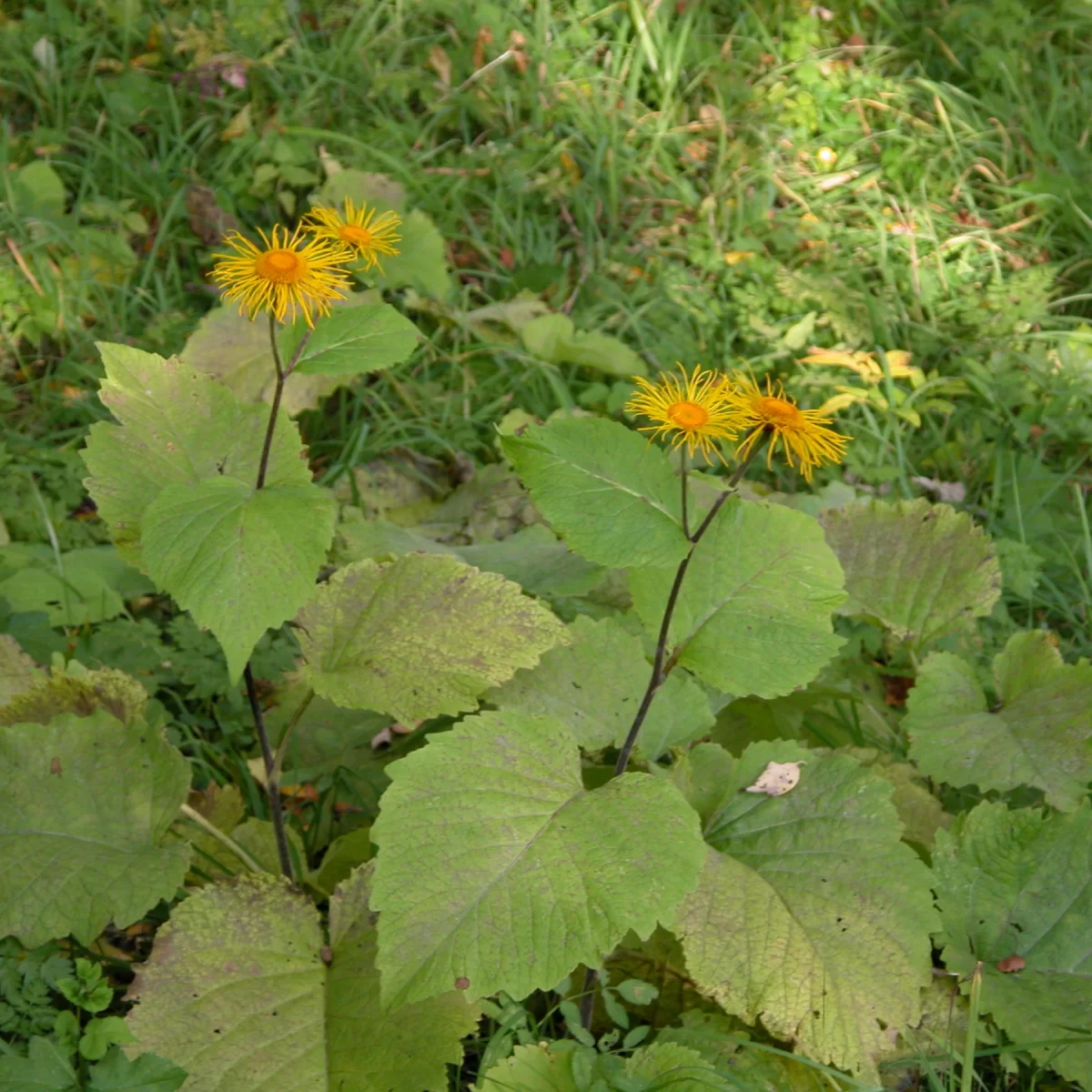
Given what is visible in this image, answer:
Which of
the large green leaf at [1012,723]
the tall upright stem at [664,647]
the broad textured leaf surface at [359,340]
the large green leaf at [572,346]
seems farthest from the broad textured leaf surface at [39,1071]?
the large green leaf at [572,346]

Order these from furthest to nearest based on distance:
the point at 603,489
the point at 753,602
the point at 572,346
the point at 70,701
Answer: the point at 572,346
the point at 70,701
the point at 753,602
the point at 603,489

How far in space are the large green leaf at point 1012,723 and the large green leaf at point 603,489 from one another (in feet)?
2.53

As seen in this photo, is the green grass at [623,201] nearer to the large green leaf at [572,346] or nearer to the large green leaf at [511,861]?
the large green leaf at [572,346]

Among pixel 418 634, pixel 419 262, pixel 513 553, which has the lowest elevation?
pixel 513 553

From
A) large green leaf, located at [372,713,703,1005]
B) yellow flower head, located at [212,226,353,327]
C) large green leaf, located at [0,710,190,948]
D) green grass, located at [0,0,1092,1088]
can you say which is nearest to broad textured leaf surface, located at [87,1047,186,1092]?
large green leaf, located at [0,710,190,948]

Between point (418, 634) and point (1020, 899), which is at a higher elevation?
point (418, 634)

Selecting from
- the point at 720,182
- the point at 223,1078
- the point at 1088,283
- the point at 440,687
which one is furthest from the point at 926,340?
the point at 223,1078

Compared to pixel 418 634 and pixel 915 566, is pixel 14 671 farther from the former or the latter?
pixel 915 566

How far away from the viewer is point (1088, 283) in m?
3.77

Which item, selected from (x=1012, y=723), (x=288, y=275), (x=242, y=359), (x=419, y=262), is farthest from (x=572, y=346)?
(x=288, y=275)

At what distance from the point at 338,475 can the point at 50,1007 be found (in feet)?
4.89

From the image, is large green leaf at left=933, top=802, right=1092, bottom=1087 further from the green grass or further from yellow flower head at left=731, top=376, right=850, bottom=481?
the green grass

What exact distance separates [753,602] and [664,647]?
7.1 inches

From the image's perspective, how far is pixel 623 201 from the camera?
Result: 12.6 feet
